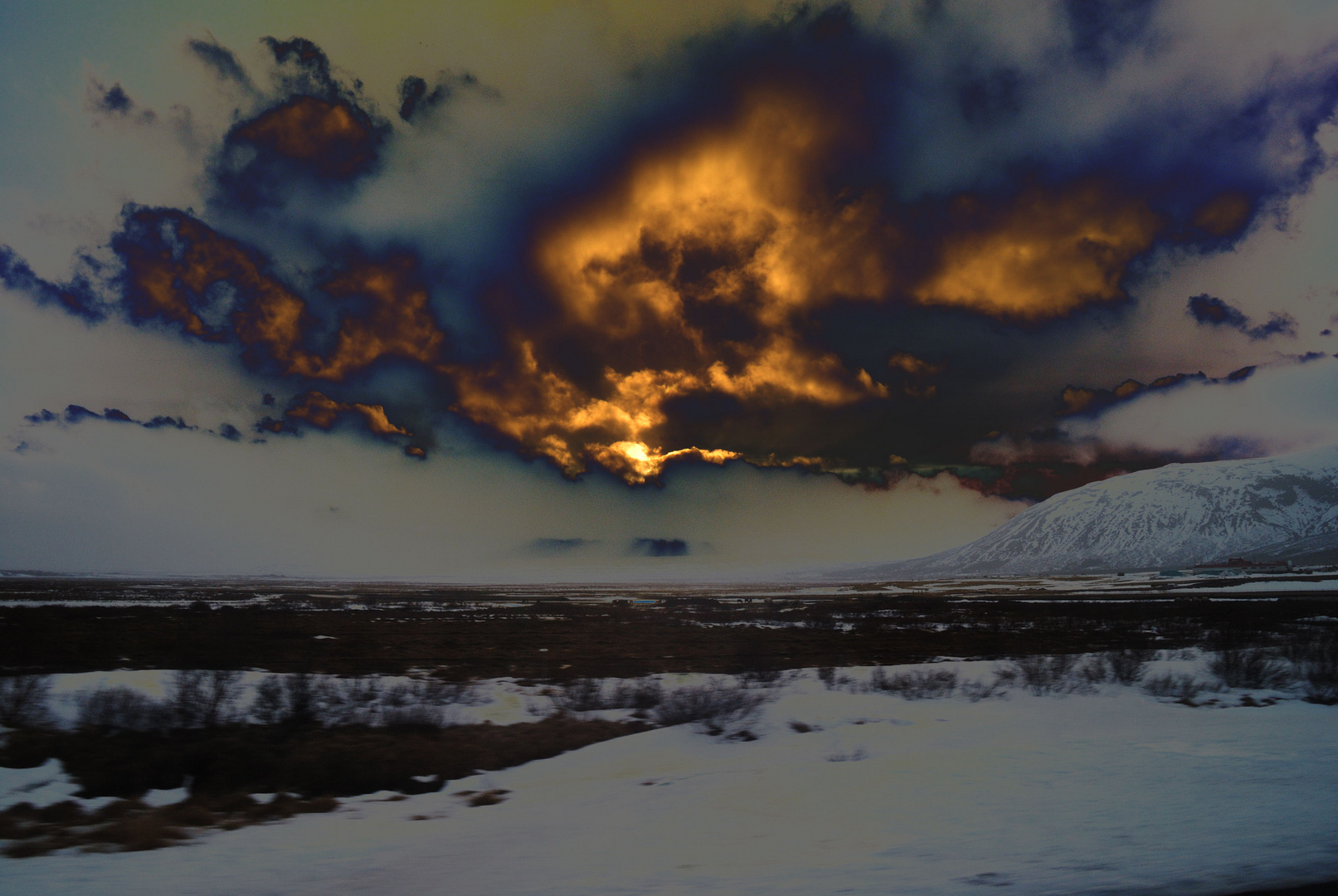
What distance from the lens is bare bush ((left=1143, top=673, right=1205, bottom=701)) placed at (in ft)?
59.2

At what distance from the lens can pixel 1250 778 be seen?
998 centimetres

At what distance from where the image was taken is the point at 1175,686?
18.9 m

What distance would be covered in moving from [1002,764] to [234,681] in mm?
17941

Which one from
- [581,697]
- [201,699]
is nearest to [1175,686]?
[581,697]

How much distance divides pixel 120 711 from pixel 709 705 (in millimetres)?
12214

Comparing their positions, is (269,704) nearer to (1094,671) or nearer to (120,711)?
(120,711)

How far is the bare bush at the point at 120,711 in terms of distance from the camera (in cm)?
1392

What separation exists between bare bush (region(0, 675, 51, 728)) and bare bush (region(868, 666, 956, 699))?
18.8m

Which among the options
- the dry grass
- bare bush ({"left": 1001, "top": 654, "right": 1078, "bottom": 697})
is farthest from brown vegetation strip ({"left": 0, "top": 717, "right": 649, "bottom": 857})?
bare bush ({"left": 1001, "top": 654, "right": 1078, "bottom": 697})

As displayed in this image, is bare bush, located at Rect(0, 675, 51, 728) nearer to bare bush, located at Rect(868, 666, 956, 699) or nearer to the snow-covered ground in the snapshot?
the snow-covered ground

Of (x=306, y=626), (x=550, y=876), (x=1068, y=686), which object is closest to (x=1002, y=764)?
(x=550, y=876)

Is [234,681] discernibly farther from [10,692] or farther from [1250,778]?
[1250,778]

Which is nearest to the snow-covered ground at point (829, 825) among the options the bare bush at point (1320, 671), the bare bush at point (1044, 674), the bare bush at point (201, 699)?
the bare bush at point (201, 699)

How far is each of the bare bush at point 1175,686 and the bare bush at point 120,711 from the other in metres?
22.4
